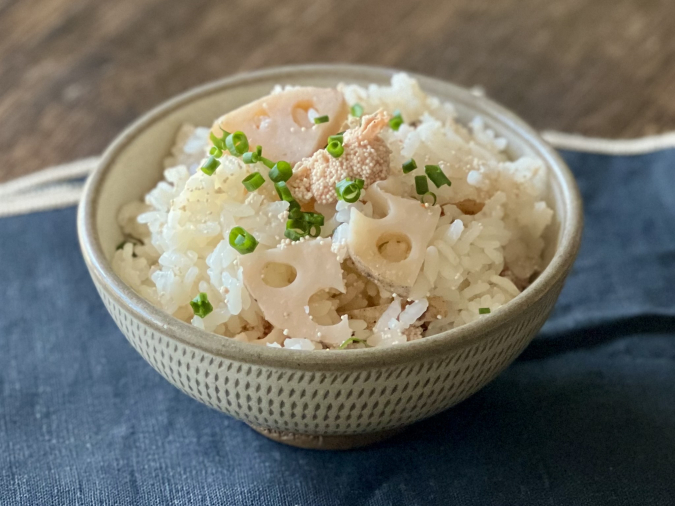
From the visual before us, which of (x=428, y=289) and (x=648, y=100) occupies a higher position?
(x=428, y=289)

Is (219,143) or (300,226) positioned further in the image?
(219,143)

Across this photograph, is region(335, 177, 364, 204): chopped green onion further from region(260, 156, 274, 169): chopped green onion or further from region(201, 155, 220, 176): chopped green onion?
region(201, 155, 220, 176): chopped green onion

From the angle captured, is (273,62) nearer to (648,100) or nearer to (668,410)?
(648,100)

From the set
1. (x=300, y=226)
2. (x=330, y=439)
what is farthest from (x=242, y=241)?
(x=330, y=439)

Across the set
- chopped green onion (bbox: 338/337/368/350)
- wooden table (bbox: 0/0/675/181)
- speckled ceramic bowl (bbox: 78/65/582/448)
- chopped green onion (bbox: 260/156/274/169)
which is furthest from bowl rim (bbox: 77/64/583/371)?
wooden table (bbox: 0/0/675/181)

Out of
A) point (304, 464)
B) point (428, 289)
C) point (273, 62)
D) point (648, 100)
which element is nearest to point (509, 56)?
point (648, 100)

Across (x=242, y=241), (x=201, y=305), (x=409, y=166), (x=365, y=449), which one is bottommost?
(x=365, y=449)

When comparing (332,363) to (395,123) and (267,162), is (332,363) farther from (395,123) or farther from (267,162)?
(395,123)

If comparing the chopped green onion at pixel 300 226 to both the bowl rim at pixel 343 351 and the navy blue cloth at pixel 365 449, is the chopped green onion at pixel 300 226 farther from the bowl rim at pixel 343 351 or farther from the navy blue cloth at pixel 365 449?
the navy blue cloth at pixel 365 449
